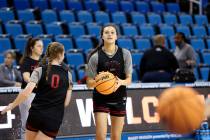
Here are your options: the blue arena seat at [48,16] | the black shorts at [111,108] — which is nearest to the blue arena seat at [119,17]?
the blue arena seat at [48,16]

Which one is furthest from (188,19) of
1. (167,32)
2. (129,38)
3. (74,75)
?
(74,75)

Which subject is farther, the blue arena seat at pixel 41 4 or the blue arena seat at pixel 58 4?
the blue arena seat at pixel 58 4

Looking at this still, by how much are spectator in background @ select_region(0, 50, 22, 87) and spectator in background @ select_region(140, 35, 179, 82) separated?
2132 mm

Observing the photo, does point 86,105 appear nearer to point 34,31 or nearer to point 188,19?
point 34,31

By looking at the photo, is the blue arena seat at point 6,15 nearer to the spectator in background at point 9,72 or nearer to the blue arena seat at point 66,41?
the blue arena seat at point 66,41

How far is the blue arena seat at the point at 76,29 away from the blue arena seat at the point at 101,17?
4.15 ft

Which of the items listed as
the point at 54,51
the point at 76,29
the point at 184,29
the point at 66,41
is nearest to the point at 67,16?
the point at 76,29

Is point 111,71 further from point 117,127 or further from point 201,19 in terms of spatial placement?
point 201,19

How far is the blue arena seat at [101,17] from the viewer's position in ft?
46.0

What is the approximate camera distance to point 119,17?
14.3m

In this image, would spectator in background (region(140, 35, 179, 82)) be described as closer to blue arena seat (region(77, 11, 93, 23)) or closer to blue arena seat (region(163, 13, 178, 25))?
blue arena seat (region(77, 11, 93, 23))

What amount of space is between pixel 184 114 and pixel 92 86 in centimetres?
263

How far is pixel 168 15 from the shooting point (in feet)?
50.0

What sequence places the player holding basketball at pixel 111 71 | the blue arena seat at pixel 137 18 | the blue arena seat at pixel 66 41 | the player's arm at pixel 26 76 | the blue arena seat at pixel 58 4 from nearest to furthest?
the player holding basketball at pixel 111 71 < the player's arm at pixel 26 76 < the blue arena seat at pixel 66 41 < the blue arena seat at pixel 58 4 < the blue arena seat at pixel 137 18
